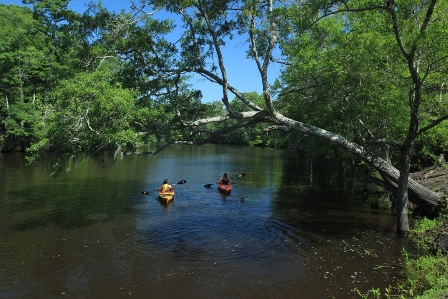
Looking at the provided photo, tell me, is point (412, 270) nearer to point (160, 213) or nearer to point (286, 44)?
point (286, 44)

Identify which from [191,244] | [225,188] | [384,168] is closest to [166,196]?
[225,188]

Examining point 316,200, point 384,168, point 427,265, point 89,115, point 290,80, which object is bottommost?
point 316,200

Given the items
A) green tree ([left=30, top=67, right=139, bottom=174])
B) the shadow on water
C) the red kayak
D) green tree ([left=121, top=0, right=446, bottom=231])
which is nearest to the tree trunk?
green tree ([left=121, top=0, right=446, bottom=231])

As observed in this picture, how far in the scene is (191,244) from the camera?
12.5m

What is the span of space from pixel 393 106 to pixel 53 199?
17392 mm

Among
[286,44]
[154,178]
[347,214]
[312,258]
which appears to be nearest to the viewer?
[312,258]

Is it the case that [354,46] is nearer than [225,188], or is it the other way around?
[354,46]

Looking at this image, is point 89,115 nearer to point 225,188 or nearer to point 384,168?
point 384,168

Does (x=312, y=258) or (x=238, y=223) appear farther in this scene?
(x=238, y=223)

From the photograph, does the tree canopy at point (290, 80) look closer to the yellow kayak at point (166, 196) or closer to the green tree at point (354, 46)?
the green tree at point (354, 46)

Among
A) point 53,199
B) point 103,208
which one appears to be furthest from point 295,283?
point 53,199

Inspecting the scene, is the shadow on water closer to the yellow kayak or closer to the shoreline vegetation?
the yellow kayak

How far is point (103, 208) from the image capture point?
17.7 metres

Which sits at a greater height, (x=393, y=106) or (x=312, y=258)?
(x=393, y=106)
